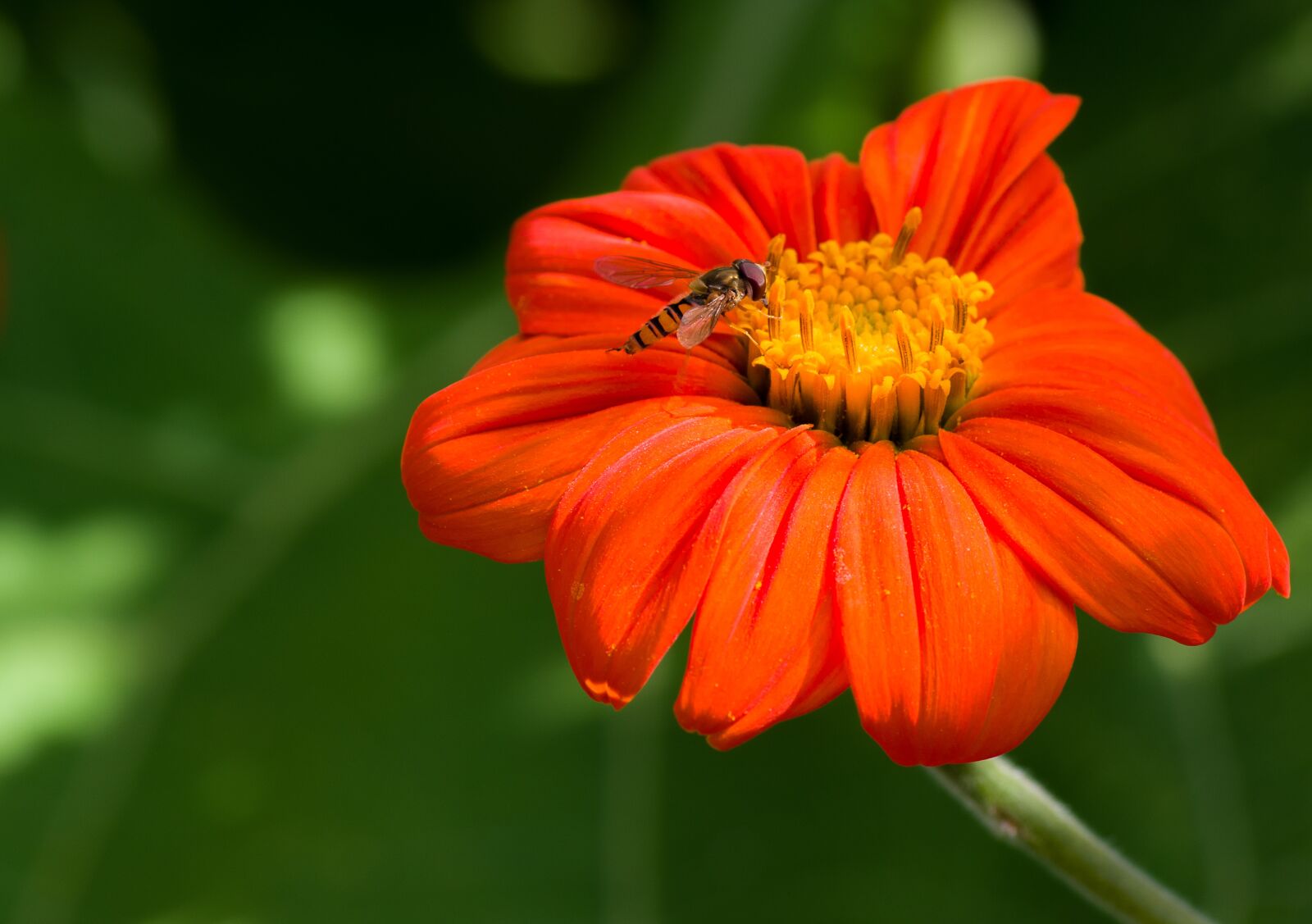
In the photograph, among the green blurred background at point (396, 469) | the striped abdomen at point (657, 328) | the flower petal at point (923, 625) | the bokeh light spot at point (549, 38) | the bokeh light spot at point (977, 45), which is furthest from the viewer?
the bokeh light spot at point (549, 38)

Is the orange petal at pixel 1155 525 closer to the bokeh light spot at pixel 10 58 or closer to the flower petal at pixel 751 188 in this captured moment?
the flower petal at pixel 751 188

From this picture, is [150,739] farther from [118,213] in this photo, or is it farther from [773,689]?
[773,689]

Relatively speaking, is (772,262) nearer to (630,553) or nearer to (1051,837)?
(630,553)

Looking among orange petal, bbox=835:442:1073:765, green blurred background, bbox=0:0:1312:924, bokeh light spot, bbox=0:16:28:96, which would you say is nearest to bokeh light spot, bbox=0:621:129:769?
green blurred background, bbox=0:0:1312:924

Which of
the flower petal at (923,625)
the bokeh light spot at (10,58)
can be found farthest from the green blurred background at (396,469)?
the flower petal at (923,625)

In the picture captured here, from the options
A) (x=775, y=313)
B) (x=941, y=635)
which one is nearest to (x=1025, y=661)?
(x=941, y=635)

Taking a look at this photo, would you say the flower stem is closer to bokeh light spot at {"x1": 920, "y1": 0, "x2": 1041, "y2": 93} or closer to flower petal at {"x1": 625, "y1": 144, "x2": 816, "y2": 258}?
flower petal at {"x1": 625, "y1": 144, "x2": 816, "y2": 258}

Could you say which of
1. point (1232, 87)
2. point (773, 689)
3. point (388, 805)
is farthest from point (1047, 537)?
point (1232, 87)
